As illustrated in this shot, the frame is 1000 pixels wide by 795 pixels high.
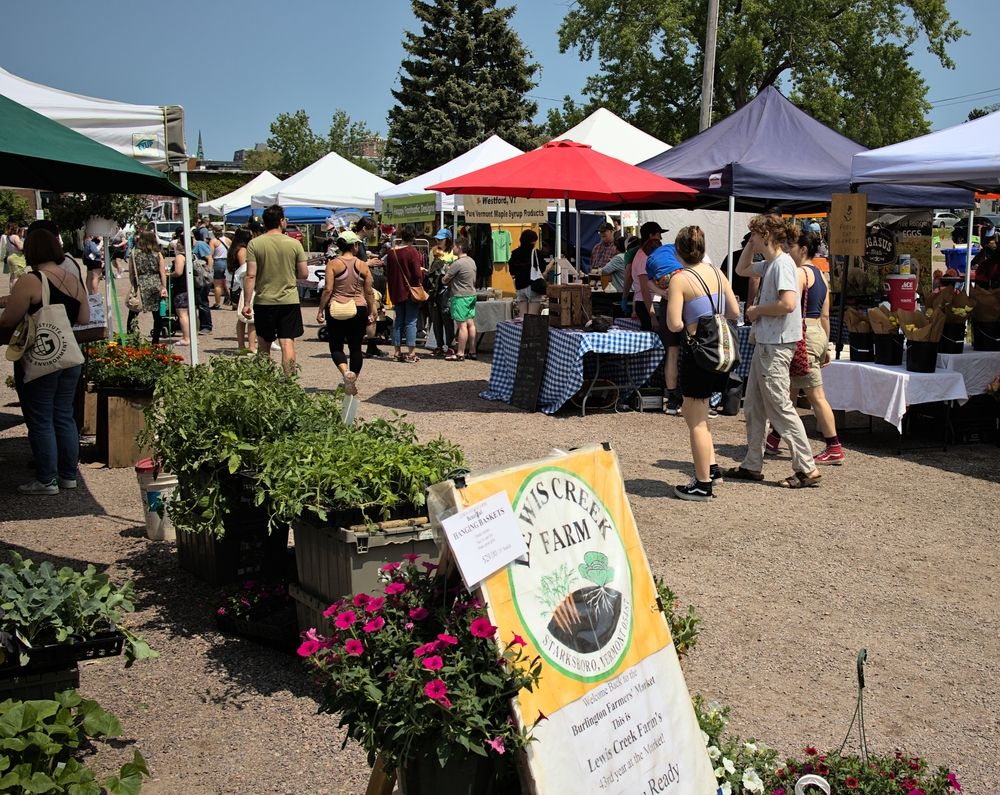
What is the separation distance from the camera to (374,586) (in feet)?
13.5

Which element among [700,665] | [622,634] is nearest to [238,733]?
[622,634]

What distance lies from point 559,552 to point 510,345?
8.23 meters

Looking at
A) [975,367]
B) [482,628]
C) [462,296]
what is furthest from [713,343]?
[462,296]

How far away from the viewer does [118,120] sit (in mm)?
7742

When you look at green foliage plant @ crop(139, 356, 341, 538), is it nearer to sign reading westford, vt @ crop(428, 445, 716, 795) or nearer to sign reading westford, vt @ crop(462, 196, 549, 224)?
sign reading westford, vt @ crop(428, 445, 716, 795)

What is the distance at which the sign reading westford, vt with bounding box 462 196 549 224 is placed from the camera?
15.2 meters

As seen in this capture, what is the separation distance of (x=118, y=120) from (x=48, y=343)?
2.02 meters

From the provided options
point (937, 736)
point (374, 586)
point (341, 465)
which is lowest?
point (937, 736)

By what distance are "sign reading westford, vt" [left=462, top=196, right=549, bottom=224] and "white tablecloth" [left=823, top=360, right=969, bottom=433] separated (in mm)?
6885

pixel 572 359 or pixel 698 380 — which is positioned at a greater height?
pixel 698 380

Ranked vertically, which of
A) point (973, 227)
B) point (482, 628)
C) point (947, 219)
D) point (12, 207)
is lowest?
point (482, 628)

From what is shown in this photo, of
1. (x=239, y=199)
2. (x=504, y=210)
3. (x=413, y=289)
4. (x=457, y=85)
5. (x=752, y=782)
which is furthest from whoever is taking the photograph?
(x=457, y=85)

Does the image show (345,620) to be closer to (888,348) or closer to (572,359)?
(888,348)

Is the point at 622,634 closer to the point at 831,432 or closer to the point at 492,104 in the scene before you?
the point at 831,432
